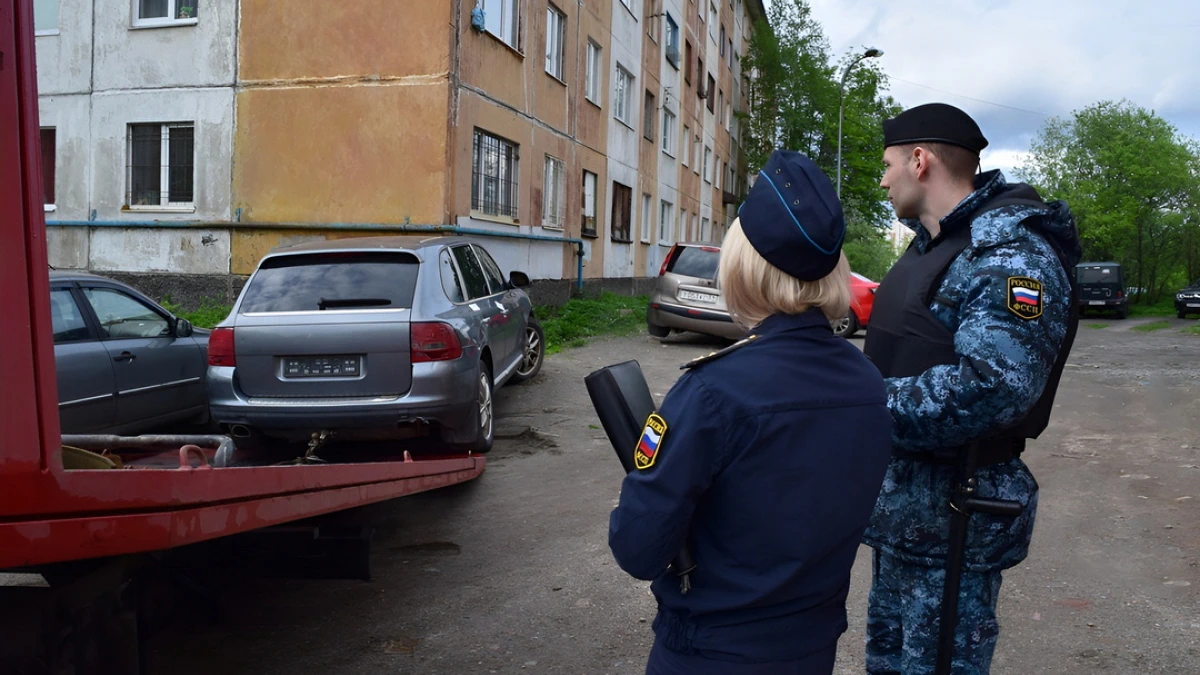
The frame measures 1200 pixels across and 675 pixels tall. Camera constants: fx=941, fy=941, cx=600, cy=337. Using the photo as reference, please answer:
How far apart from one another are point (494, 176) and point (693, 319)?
13.3 feet

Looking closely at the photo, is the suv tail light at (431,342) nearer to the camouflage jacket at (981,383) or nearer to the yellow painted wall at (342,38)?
the camouflage jacket at (981,383)

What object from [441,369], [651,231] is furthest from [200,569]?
[651,231]

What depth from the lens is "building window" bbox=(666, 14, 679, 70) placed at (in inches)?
1116

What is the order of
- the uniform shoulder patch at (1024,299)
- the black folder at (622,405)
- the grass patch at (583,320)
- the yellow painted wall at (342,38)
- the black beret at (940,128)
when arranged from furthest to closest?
the grass patch at (583,320) < the yellow painted wall at (342,38) < the black beret at (940,128) < the uniform shoulder patch at (1024,299) < the black folder at (622,405)

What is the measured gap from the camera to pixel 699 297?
14383 millimetres

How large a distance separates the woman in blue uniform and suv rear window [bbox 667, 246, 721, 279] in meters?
12.6

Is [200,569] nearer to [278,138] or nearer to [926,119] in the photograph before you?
[926,119]

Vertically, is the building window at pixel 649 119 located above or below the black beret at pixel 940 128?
above

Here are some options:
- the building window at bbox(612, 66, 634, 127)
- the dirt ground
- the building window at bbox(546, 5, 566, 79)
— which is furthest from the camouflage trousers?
the building window at bbox(612, 66, 634, 127)

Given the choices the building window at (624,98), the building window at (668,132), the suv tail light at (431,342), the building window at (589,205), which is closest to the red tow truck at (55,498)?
the suv tail light at (431,342)

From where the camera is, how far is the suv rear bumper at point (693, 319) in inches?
560

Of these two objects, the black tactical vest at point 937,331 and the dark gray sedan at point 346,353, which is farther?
the dark gray sedan at point 346,353

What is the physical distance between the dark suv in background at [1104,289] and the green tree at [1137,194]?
64.3 feet

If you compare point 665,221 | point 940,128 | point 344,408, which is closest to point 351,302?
point 344,408
